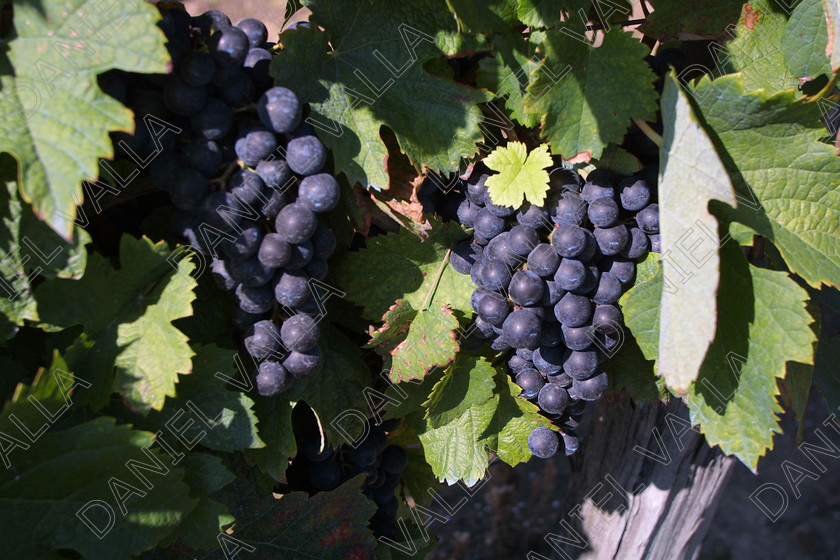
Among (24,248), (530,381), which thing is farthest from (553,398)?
(24,248)

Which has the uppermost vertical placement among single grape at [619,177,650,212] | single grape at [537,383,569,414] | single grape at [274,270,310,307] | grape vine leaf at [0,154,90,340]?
single grape at [619,177,650,212]

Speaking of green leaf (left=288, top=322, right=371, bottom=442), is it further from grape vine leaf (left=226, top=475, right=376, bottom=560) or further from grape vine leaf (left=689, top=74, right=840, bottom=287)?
grape vine leaf (left=689, top=74, right=840, bottom=287)

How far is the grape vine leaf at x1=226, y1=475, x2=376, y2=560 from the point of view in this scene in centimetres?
119

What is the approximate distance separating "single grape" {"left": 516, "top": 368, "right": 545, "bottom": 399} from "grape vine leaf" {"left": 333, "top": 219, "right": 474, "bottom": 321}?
147 mm

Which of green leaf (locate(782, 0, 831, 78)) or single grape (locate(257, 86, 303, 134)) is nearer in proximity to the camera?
single grape (locate(257, 86, 303, 134))

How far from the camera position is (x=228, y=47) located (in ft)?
2.85

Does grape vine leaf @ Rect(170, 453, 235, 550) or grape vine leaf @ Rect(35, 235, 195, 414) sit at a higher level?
grape vine leaf @ Rect(35, 235, 195, 414)

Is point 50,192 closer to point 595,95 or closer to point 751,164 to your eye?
point 595,95

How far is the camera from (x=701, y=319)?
0.88m

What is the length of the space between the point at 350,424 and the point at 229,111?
579 mm

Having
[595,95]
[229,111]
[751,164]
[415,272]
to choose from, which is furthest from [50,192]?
[751,164]

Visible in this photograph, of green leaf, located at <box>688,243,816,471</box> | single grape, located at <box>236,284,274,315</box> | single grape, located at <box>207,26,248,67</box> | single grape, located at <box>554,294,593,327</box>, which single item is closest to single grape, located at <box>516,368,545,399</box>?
single grape, located at <box>554,294,593,327</box>

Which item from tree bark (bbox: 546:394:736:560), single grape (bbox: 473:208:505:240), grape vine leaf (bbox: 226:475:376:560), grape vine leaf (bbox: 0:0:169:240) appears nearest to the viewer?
grape vine leaf (bbox: 0:0:169:240)

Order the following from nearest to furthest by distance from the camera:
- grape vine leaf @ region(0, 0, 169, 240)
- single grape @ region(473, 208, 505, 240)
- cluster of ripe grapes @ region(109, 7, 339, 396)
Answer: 1. grape vine leaf @ region(0, 0, 169, 240)
2. cluster of ripe grapes @ region(109, 7, 339, 396)
3. single grape @ region(473, 208, 505, 240)
